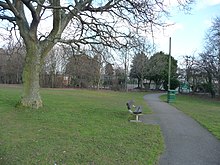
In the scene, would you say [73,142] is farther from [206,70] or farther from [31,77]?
[206,70]

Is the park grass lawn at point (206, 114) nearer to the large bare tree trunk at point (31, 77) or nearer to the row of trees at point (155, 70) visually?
the large bare tree trunk at point (31, 77)

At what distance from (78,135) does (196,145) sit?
341 centimetres

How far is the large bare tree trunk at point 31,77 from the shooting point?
1461cm

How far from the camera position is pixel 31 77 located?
48.2 ft

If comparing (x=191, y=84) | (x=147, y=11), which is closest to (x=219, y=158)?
(x=147, y=11)

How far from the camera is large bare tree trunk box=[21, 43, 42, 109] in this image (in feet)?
47.9

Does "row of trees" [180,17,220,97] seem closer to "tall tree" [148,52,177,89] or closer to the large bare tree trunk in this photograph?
"tall tree" [148,52,177,89]

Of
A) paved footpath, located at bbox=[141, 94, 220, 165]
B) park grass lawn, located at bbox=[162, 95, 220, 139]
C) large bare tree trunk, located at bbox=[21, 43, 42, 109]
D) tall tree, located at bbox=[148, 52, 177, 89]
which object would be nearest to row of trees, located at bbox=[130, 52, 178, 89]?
tall tree, located at bbox=[148, 52, 177, 89]

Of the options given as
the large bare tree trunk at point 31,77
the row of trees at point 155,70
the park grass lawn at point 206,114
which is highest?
the row of trees at point 155,70

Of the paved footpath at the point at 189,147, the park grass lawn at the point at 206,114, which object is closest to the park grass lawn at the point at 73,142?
the paved footpath at the point at 189,147

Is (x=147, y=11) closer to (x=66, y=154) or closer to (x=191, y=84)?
(x=66, y=154)

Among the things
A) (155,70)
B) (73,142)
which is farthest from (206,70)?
(73,142)

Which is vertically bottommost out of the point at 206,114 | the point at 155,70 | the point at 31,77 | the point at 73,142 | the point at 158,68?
the point at 206,114

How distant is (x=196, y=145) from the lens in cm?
838
